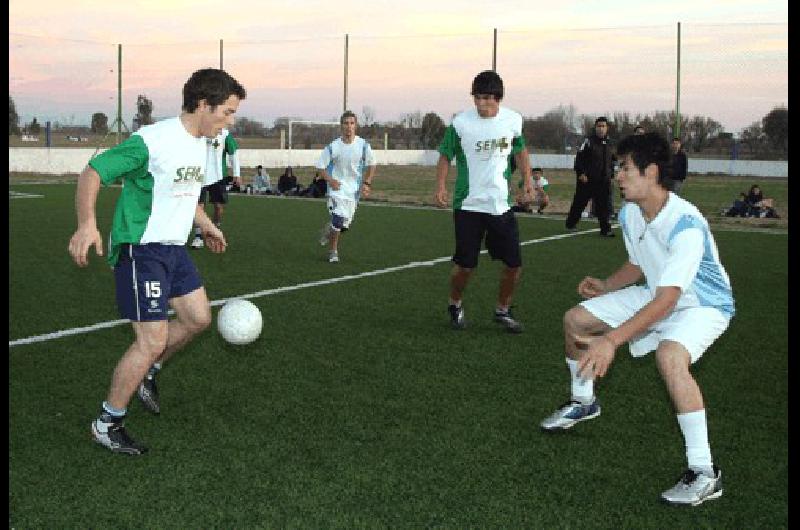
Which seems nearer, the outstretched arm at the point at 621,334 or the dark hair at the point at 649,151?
the outstretched arm at the point at 621,334

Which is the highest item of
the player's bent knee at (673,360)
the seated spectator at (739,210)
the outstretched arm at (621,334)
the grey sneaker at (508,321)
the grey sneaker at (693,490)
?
the seated spectator at (739,210)

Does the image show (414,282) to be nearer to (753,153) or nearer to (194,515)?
(194,515)

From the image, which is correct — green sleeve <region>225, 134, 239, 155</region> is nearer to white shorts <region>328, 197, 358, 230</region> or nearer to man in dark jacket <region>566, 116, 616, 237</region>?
white shorts <region>328, 197, 358, 230</region>

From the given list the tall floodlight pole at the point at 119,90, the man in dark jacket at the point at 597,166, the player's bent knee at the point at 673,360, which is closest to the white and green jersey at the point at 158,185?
the player's bent knee at the point at 673,360

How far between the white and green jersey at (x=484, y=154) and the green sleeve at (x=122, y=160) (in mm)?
3617

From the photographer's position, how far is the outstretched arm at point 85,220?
4188 millimetres

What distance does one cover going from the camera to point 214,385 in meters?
5.93

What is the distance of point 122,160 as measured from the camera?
4418 millimetres

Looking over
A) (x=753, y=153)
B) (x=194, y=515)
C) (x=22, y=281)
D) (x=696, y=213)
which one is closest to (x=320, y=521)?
(x=194, y=515)

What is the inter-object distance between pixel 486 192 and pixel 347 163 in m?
4.90

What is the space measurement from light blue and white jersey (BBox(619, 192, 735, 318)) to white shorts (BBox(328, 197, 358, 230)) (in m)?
7.54

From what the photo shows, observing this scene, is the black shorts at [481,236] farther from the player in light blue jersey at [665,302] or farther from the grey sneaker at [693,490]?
the grey sneaker at [693,490]

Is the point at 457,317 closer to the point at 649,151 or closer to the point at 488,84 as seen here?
the point at 488,84

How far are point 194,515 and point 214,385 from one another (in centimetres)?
209
